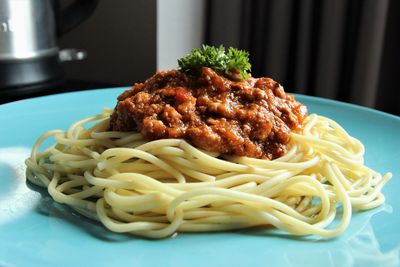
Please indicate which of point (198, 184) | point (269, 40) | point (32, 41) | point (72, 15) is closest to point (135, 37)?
point (72, 15)

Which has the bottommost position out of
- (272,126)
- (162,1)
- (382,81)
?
(382,81)

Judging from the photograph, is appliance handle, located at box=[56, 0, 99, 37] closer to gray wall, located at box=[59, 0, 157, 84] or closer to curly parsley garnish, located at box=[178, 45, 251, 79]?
gray wall, located at box=[59, 0, 157, 84]

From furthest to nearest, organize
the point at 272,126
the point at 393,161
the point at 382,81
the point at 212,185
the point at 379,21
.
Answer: the point at 382,81 → the point at 379,21 → the point at 393,161 → the point at 272,126 → the point at 212,185

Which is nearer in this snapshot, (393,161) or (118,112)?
(118,112)

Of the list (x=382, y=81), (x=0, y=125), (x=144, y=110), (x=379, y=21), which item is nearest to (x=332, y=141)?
(x=144, y=110)

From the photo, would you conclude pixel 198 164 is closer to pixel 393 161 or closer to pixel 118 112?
pixel 118 112

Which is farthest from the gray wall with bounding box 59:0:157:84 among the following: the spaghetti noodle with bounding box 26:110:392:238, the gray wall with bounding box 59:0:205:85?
the spaghetti noodle with bounding box 26:110:392:238

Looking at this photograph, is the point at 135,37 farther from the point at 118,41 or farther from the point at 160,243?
the point at 160,243
